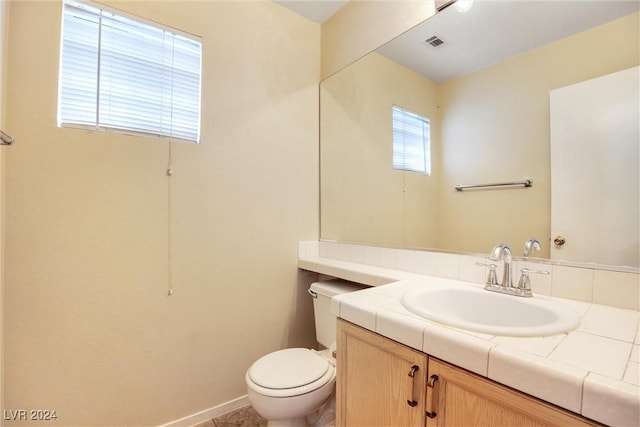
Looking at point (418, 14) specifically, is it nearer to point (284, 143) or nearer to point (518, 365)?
point (284, 143)

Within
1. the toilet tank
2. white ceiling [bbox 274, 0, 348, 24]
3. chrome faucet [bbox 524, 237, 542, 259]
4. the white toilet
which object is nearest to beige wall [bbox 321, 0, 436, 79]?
white ceiling [bbox 274, 0, 348, 24]

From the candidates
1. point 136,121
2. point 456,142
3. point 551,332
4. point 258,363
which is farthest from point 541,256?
point 136,121

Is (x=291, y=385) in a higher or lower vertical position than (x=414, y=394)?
lower

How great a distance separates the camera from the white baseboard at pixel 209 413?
4.89 feet

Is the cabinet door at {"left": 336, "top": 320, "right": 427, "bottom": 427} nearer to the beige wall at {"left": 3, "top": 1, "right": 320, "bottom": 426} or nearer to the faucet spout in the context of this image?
the faucet spout

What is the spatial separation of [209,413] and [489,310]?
154cm

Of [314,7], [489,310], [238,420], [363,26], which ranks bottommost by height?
[238,420]

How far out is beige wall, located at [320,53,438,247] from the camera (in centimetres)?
160

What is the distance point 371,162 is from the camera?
1912 millimetres

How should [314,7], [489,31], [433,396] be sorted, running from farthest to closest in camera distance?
1. [314,7]
2. [489,31]
3. [433,396]

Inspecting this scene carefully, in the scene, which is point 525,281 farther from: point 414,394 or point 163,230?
point 163,230

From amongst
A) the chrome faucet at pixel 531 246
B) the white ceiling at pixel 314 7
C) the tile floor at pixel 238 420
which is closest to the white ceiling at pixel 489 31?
the white ceiling at pixel 314 7

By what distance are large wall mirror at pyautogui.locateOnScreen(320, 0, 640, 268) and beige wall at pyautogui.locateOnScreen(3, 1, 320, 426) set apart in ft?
1.44

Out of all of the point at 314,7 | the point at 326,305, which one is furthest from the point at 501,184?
the point at 314,7
